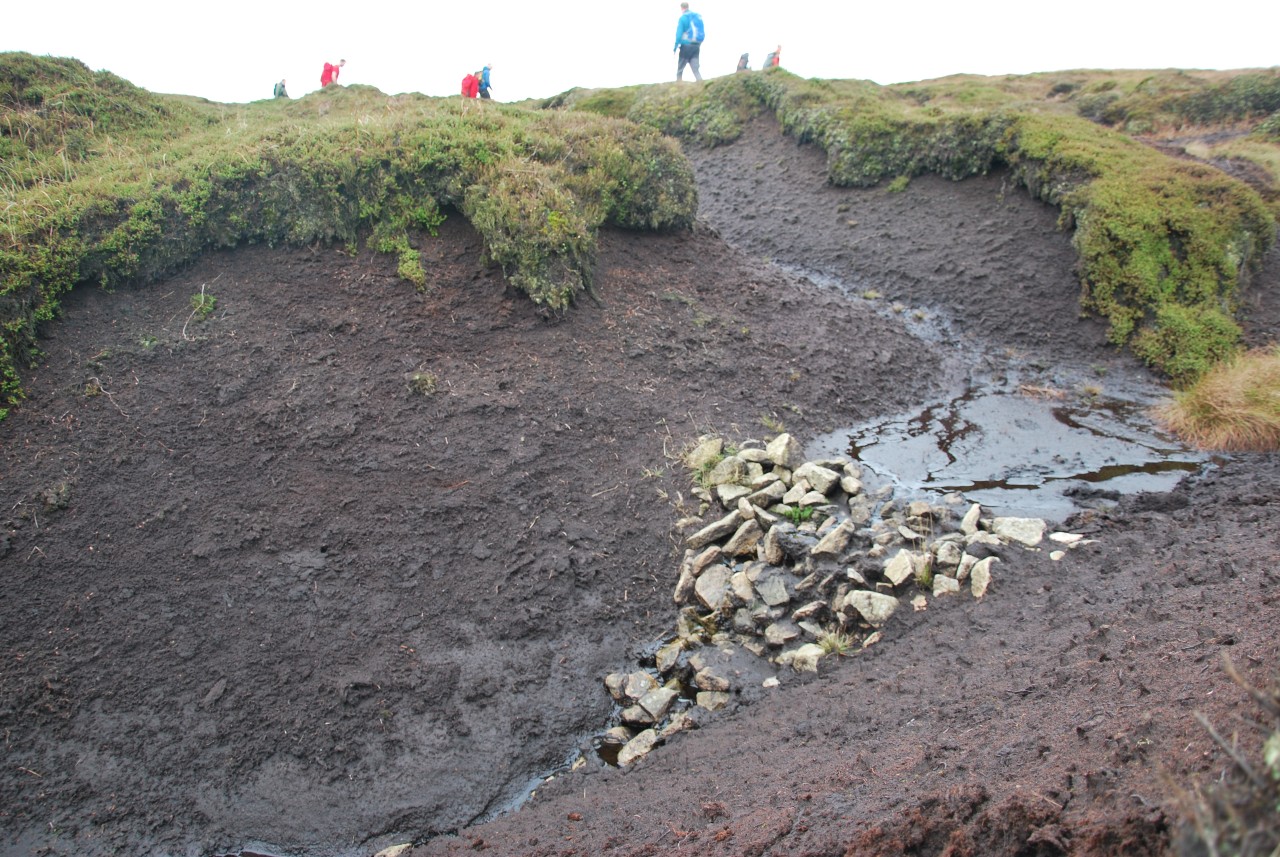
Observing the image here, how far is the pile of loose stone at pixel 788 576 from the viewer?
22.0 ft

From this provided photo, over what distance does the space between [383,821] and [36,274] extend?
7019 millimetres

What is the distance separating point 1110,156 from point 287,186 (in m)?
13.7

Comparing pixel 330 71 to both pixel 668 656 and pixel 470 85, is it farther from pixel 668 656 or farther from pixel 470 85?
pixel 668 656

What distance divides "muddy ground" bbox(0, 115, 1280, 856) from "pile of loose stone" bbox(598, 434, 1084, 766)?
252 millimetres

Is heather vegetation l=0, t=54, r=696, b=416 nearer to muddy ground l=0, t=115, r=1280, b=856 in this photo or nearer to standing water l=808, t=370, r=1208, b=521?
muddy ground l=0, t=115, r=1280, b=856

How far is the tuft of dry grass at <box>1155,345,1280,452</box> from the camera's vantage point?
373 inches

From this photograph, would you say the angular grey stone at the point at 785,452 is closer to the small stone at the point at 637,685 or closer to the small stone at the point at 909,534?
the small stone at the point at 909,534

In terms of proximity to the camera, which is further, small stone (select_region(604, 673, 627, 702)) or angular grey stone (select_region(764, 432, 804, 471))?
angular grey stone (select_region(764, 432, 804, 471))

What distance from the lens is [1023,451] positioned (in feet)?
32.1

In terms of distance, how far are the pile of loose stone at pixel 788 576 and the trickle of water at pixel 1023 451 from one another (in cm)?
82

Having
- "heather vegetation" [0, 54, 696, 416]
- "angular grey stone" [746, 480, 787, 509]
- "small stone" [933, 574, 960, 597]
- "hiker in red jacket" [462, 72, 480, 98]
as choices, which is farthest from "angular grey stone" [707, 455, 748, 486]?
"hiker in red jacket" [462, 72, 480, 98]

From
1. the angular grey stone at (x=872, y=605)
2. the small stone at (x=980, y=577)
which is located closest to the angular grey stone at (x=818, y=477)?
the angular grey stone at (x=872, y=605)

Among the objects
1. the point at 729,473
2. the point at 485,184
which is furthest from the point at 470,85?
the point at 729,473

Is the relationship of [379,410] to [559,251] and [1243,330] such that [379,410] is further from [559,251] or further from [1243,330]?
[1243,330]
